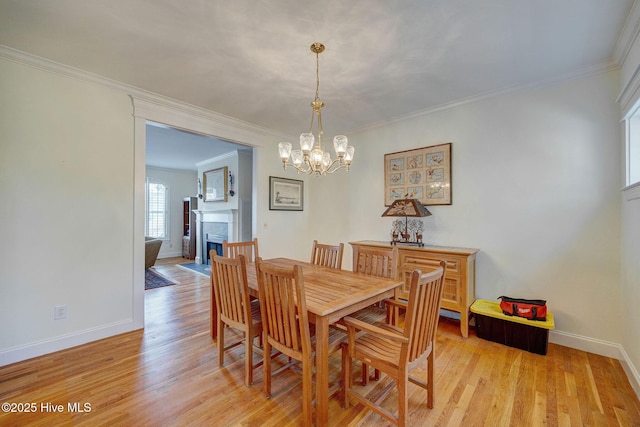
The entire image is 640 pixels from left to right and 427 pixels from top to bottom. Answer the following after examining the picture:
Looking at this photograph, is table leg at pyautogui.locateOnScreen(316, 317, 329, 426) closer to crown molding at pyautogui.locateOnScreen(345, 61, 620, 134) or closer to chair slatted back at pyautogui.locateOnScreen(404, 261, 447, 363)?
chair slatted back at pyautogui.locateOnScreen(404, 261, 447, 363)

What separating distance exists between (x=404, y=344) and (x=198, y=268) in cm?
566

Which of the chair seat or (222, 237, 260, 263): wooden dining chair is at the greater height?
(222, 237, 260, 263): wooden dining chair

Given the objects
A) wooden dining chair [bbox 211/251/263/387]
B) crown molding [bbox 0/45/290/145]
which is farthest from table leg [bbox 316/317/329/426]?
crown molding [bbox 0/45/290/145]

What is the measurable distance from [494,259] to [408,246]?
0.91m

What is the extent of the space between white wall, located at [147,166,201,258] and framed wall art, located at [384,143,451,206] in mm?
6577

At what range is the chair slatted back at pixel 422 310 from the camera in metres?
1.36

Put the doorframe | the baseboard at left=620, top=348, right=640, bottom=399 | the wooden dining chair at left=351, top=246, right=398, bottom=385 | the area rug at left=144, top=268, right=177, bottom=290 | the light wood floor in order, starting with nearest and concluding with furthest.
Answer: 1. the light wood floor
2. the baseboard at left=620, top=348, right=640, bottom=399
3. the wooden dining chair at left=351, top=246, right=398, bottom=385
4. the doorframe
5. the area rug at left=144, top=268, right=177, bottom=290

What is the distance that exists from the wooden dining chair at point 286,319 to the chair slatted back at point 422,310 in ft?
1.90

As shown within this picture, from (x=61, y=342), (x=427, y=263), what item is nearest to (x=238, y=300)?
(x=61, y=342)

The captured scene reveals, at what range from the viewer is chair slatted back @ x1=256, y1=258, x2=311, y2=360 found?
1541 millimetres

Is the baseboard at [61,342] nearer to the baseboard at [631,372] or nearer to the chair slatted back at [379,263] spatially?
the chair slatted back at [379,263]

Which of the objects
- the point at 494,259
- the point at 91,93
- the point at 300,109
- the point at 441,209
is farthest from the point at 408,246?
the point at 91,93

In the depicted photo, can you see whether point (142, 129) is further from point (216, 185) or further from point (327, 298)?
point (216, 185)

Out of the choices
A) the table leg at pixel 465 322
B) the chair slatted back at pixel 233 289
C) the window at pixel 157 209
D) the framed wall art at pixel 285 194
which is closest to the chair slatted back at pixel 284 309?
the chair slatted back at pixel 233 289
